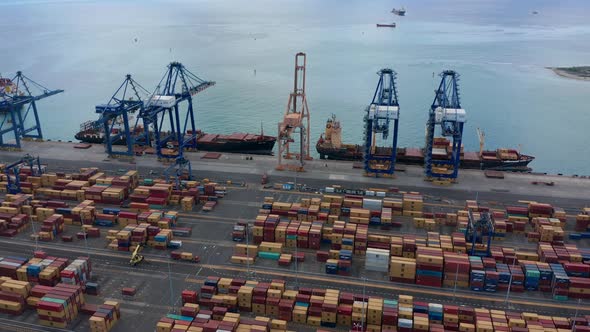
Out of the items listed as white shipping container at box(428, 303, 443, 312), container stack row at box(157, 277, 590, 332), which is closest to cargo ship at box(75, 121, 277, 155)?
container stack row at box(157, 277, 590, 332)

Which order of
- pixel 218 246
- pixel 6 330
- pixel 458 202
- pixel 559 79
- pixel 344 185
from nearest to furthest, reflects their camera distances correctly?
1. pixel 6 330
2. pixel 218 246
3. pixel 458 202
4. pixel 344 185
5. pixel 559 79

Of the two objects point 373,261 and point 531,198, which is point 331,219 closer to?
point 373,261

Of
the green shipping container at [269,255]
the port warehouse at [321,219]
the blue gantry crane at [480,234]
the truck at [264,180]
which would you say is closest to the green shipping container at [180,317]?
the port warehouse at [321,219]

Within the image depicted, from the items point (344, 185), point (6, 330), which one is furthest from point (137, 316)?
point (344, 185)

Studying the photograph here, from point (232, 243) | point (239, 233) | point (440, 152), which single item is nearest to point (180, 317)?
point (232, 243)

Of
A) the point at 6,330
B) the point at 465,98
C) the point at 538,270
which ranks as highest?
the point at 465,98

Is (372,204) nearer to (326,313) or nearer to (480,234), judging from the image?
(480,234)

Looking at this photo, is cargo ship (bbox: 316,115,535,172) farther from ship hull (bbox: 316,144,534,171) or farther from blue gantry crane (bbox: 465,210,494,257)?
blue gantry crane (bbox: 465,210,494,257)

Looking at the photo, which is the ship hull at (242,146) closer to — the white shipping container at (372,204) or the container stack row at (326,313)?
the white shipping container at (372,204)
